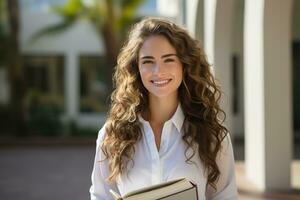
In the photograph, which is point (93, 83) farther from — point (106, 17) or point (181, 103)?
point (181, 103)

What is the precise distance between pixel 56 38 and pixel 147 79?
59.2ft

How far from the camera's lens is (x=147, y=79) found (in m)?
2.11

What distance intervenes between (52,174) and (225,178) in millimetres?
9331

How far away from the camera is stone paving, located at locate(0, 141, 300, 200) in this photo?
8.52m

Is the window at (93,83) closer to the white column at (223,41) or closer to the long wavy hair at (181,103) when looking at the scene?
the white column at (223,41)

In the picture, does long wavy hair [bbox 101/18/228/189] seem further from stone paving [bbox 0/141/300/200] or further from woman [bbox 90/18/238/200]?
stone paving [bbox 0/141/300/200]

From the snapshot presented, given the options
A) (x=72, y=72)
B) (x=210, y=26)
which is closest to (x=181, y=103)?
(x=210, y=26)

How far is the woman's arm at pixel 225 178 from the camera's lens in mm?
2086

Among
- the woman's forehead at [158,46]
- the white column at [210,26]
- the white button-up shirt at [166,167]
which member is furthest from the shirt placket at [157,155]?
the white column at [210,26]

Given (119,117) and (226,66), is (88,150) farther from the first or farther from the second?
(119,117)

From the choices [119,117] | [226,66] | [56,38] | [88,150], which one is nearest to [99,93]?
[56,38]

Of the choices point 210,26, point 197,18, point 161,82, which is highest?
point 197,18

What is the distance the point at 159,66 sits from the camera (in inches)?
81.5

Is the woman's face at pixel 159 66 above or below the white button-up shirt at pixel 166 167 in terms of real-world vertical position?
above
